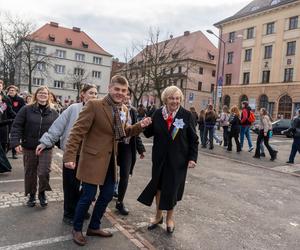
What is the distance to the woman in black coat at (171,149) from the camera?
448 cm

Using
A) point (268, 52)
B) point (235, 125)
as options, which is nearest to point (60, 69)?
point (268, 52)

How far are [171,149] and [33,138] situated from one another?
2267 mm

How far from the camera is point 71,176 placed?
15.6 ft

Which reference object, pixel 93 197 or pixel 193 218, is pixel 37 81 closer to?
pixel 193 218

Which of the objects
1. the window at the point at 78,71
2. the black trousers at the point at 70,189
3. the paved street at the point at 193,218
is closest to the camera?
the paved street at the point at 193,218

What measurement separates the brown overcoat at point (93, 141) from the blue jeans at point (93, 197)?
0.47ft

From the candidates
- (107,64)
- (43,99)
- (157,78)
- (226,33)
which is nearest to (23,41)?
(157,78)

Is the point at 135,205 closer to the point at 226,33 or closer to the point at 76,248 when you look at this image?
the point at 76,248

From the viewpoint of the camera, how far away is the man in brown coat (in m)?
3.89

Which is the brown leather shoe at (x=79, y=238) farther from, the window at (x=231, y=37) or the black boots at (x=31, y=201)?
the window at (x=231, y=37)

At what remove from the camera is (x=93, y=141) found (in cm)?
393

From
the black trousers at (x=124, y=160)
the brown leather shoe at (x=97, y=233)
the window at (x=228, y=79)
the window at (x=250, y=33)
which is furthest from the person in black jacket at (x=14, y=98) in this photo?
the window at (x=228, y=79)

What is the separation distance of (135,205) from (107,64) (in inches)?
2964

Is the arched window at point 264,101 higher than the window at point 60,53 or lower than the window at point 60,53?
lower
